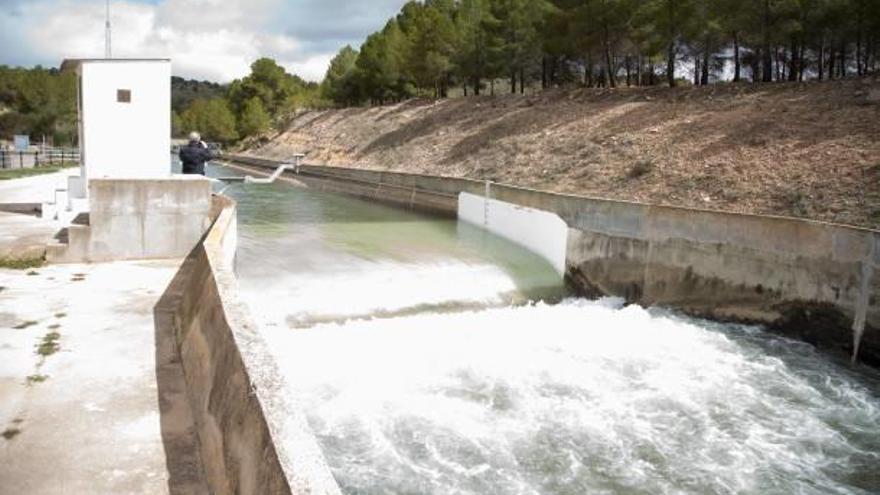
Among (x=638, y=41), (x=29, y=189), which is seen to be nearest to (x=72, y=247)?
(x=29, y=189)

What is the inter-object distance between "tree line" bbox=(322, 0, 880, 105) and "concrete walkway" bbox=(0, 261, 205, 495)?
2810cm

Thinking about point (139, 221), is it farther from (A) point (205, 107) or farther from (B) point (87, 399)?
(A) point (205, 107)

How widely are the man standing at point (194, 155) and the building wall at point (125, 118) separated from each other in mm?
466

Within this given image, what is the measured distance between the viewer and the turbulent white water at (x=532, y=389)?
7.10 m

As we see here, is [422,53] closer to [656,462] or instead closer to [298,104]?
[298,104]

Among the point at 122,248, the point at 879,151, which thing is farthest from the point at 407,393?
the point at 879,151

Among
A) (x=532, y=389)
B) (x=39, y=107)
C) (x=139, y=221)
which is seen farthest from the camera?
(x=39, y=107)

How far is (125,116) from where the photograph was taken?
1187 cm

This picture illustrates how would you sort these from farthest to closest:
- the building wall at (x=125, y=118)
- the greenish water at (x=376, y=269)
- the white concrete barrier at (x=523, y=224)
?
1. the white concrete barrier at (x=523, y=224)
2. the greenish water at (x=376, y=269)
3. the building wall at (x=125, y=118)

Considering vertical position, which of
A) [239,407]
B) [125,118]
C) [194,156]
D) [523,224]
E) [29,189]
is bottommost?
[239,407]

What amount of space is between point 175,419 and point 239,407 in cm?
112

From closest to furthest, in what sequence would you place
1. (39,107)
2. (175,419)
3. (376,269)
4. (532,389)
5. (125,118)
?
(175,419) → (532,389) → (125,118) → (376,269) → (39,107)

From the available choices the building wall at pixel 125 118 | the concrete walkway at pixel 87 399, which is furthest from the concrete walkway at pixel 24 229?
the concrete walkway at pixel 87 399

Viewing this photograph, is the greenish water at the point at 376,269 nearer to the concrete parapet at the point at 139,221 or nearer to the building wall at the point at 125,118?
the concrete parapet at the point at 139,221
